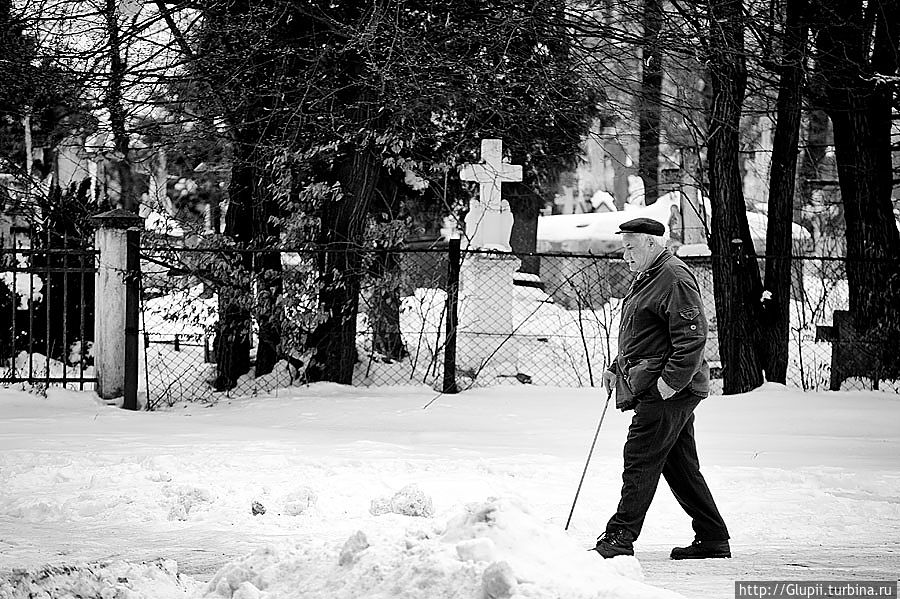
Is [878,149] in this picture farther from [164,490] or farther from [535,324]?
[164,490]

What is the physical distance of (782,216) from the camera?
1255 centimetres

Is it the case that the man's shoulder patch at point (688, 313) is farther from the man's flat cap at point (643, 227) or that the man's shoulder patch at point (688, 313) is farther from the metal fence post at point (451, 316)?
the metal fence post at point (451, 316)

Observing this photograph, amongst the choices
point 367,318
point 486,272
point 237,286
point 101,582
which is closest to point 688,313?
point 101,582

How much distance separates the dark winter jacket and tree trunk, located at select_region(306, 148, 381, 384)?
6.50m

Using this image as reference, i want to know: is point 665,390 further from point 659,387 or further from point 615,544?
point 615,544

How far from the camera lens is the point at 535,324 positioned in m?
18.2

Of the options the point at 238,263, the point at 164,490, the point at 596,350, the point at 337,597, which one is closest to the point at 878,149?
the point at 596,350

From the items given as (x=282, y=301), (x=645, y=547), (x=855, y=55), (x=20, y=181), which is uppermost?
(x=855, y=55)

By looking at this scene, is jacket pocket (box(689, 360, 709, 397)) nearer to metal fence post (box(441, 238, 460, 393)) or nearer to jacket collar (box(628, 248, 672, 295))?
jacket collar (box(628, 248, 672, 295))

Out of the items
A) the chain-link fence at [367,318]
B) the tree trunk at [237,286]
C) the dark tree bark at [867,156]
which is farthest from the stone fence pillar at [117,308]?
the dark tree bark at [867,156]

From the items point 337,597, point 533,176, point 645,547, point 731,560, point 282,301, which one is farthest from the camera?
point 533,176

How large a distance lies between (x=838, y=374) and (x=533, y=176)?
7115 mm

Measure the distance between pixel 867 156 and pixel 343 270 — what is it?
6629mm

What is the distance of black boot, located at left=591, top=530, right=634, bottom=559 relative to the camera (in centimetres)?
530
